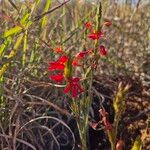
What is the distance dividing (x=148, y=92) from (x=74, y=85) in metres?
0.99

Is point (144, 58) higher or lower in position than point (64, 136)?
higher

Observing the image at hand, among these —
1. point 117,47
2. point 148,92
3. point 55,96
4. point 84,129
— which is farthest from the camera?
point 117,47

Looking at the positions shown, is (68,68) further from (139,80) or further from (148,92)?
(139,80)

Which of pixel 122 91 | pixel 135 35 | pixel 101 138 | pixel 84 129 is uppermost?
pixel 135 35

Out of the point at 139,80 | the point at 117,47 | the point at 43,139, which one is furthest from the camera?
the point at 117,47

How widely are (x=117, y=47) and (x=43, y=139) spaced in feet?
3.05

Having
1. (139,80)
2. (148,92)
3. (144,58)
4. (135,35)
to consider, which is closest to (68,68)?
(148,92)

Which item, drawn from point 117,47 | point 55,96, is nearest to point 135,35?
point 117,47

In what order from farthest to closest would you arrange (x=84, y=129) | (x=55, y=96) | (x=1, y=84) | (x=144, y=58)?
(x=144, y=58), (x=55, y=96), (x=1, y=84), (x=84, y=129)

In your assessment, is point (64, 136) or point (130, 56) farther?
point (130, 56)

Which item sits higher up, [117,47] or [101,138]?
[117,47]

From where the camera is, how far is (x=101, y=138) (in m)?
1.54

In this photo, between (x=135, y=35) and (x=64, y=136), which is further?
(x=135, y=35)

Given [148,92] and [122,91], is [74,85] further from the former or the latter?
[148,92]
